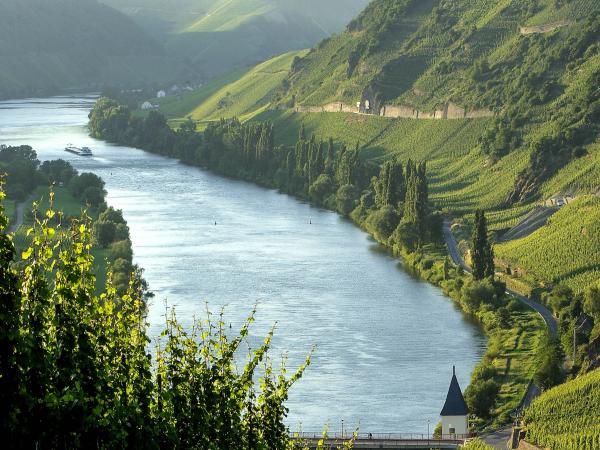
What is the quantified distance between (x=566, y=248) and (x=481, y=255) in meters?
8.26

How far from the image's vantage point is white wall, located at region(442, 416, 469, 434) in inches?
2248

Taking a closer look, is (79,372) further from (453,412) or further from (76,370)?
(453,412)

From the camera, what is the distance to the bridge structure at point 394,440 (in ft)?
178

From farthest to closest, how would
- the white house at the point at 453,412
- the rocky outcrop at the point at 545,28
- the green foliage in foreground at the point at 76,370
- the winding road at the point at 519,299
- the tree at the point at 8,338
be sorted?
the rocky outcrop at the point at 545,28 < the winding road at the point at 519,299 < the white house at the point at 453,412 < the green foliage in foreground at the point at 76,370 < the tree at the point at 8,338

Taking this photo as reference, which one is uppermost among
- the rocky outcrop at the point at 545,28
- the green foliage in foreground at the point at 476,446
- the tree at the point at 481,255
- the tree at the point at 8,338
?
the rocky outcrop at the point at 545,28

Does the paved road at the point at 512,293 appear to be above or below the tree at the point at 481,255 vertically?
below

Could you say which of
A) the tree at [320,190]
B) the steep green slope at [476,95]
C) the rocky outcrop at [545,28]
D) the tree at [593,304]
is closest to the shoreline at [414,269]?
the tree at [320,190]

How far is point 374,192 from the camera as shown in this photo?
121 m

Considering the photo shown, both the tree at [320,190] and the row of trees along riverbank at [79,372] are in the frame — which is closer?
the row of trees along riverbank at [79,372]

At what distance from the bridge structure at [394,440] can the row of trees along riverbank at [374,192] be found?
4.20 m

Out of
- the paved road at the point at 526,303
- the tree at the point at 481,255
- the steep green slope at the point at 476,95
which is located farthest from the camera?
the steep green slope at the point at 476,95

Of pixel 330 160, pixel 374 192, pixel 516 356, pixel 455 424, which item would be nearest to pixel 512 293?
pixel 516 356

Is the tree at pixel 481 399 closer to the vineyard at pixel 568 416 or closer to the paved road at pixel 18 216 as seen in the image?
the vineyard at pixel 568 416

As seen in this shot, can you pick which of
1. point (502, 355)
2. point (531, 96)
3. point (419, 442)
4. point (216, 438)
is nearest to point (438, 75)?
point (531, 96)
